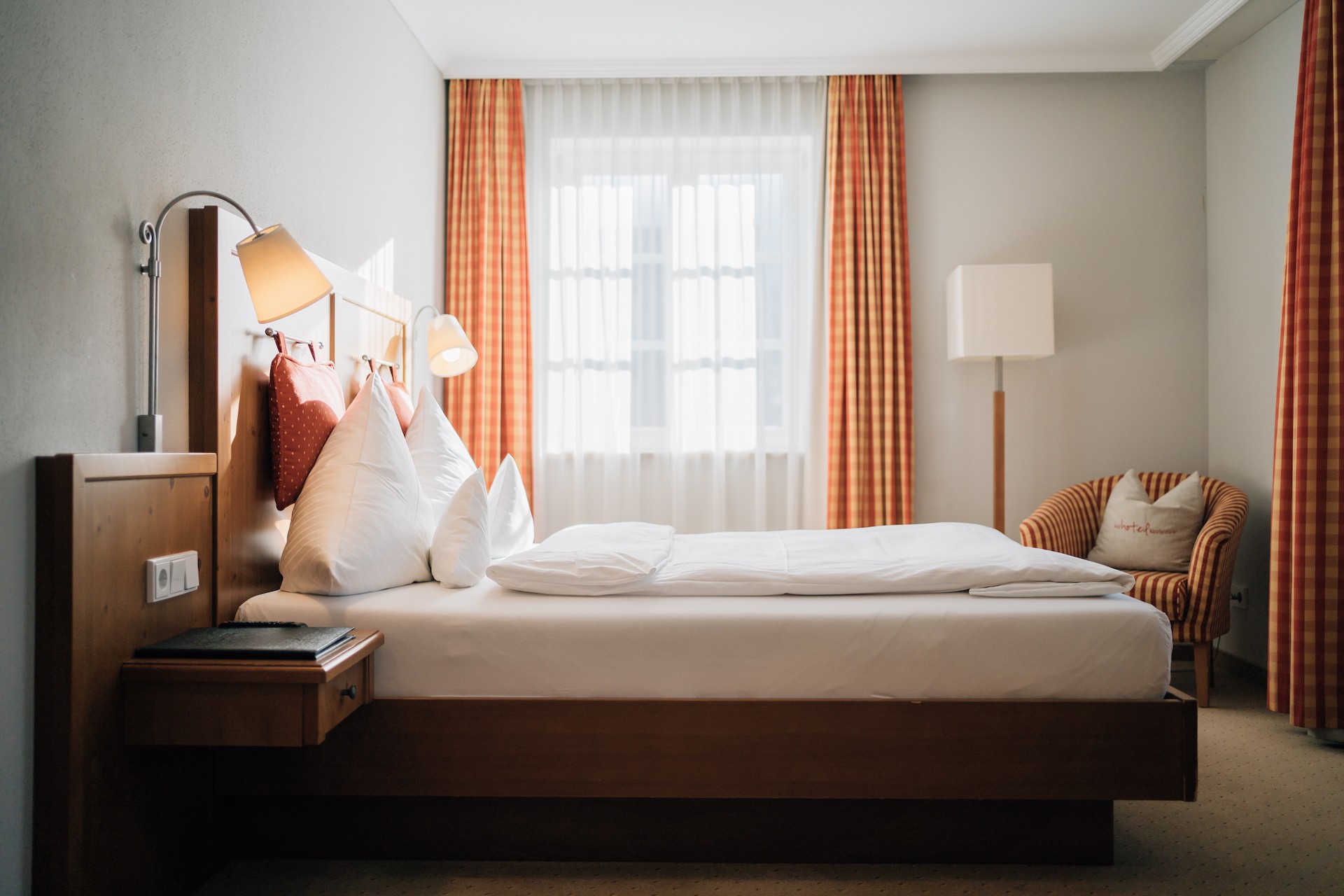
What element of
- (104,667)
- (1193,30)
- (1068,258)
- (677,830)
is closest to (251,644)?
(104,667)

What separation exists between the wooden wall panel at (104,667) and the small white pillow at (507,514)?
2.67 ft

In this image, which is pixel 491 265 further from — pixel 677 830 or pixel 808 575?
pixel 677 830

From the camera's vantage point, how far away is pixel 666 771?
1746 millimetres

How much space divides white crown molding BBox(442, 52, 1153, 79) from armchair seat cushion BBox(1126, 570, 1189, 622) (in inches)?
97.0

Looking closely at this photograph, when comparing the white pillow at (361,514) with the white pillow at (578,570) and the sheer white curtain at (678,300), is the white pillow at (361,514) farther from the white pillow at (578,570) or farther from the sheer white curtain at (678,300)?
the sheer white curtain at (678,300)

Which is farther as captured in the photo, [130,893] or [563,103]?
[563,103]

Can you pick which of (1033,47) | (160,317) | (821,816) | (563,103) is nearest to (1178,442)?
(1033,47)

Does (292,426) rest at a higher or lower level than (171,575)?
higher

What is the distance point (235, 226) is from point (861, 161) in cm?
298

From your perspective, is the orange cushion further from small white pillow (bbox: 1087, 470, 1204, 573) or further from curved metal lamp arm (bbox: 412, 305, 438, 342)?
small white pillow (bbox: 1087, 470, 1204, 573)

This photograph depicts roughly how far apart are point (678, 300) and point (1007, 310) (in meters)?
1.54

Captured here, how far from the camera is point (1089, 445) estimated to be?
396 cm

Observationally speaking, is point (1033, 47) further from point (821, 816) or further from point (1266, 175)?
point (821, 816)

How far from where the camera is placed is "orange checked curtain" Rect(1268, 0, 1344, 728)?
253cm
